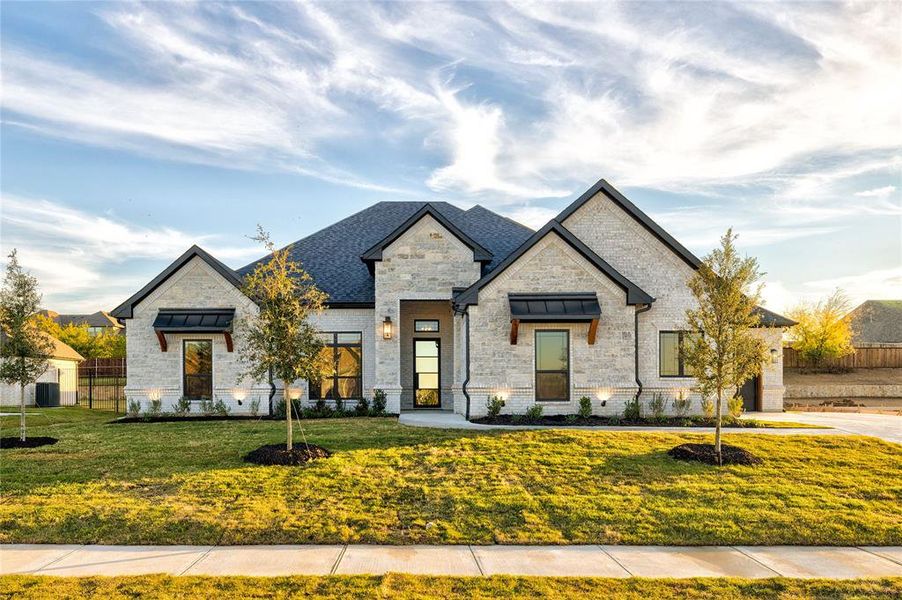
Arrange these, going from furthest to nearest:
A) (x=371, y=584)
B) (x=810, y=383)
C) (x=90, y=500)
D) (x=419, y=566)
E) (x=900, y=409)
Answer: (x=810, y=383) → (x=900, y=409) → (x=90, y=500) → (x=419, y=566) → (x=371, y=584)

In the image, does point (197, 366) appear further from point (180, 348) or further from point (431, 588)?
point (431, 588)

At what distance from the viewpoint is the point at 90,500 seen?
9617 mm

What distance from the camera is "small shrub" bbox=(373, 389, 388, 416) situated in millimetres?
19484

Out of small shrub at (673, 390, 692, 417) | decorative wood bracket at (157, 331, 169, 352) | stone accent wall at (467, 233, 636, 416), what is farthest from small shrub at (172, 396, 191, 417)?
small shrub at (673, 390, 692, 417)

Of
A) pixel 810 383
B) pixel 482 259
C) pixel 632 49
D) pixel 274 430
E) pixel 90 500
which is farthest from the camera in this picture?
pixel 810 383

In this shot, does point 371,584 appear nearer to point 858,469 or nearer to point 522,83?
point 858,469

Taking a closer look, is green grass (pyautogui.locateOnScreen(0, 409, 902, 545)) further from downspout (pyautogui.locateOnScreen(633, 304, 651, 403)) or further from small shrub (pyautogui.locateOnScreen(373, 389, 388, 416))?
small shrub (pyautogui.locateOnScreen(373, 389, 388, 416))

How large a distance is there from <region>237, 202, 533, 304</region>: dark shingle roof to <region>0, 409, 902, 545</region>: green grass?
7916 millimetres

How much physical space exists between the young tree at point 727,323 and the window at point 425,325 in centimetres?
1057

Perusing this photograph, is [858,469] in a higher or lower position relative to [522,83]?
lower

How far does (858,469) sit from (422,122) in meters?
15.1

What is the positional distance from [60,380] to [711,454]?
33.1m

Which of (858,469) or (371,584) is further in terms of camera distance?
(858,469)

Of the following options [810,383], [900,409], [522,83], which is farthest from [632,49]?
[810,383]
